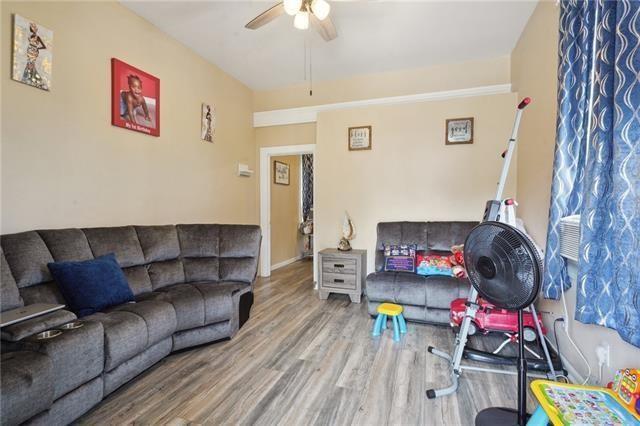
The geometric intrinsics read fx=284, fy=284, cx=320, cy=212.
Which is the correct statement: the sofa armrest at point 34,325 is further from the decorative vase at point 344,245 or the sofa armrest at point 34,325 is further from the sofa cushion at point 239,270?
the decorative vase at point 344,245

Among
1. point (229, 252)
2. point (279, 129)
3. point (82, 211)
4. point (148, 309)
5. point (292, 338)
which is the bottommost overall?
point (292, 338)

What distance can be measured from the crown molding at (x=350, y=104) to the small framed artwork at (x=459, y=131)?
0.35 metres

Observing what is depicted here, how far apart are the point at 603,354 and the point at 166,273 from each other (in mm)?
3142

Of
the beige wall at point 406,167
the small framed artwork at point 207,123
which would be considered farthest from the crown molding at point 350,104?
the small framed artwork at point 207,123

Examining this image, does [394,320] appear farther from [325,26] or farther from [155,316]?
[325,26]

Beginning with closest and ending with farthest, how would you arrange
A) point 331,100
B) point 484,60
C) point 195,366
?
1. point 195,366
2. point 484,60
3. point 331,100

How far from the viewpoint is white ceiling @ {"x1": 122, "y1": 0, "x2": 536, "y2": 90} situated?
2734 millimetres

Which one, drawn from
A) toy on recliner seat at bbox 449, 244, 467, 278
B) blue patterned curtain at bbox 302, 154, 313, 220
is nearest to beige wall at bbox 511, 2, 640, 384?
toy on recliner seat at bbox 449, 244, 467, 278

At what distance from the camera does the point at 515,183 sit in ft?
11.1

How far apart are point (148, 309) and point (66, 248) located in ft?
2.41

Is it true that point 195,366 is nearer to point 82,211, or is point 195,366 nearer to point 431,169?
point 82,211

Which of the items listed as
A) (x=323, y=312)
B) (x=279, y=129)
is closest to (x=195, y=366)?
(x=323, y=312)

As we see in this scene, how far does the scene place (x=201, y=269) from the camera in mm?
2818

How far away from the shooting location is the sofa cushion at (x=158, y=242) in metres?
2.57
